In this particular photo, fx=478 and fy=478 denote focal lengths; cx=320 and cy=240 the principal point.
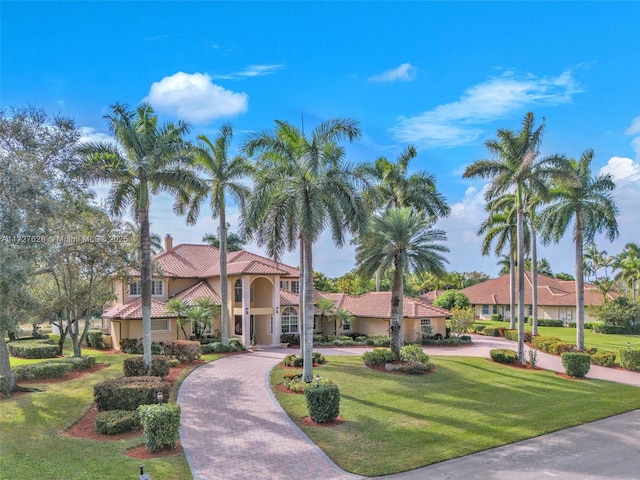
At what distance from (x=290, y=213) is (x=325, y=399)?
28.9 feet

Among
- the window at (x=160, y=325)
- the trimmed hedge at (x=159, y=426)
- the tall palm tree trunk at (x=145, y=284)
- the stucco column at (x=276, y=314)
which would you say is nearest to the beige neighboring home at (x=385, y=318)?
the stucco column at (x=276, y=314)

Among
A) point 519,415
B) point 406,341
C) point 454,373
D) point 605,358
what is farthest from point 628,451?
point 406,341

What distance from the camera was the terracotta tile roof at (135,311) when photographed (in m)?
31.1

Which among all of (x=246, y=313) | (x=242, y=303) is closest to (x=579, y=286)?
(x=246, y=313)

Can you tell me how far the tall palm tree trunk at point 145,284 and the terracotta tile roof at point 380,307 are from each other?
817 inches

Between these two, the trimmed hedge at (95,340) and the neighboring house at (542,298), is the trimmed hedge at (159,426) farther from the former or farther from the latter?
the neighboring house at (542,298)

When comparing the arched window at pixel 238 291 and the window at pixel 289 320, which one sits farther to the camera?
the window at pixel 289 320

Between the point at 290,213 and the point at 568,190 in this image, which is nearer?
the point at 290,213

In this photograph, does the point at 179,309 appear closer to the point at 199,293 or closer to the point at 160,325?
the point at 160,325

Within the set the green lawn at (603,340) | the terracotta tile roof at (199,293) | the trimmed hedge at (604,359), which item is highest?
the terracotta tile roof at (199,293)

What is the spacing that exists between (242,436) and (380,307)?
25.7 meters

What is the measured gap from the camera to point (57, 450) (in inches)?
483

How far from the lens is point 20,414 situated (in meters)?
15.2

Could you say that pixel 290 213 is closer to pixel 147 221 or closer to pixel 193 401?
pixel 147 221
